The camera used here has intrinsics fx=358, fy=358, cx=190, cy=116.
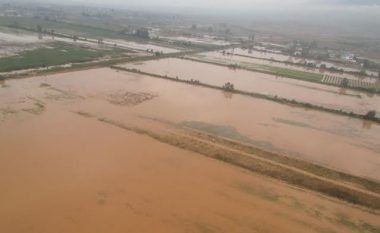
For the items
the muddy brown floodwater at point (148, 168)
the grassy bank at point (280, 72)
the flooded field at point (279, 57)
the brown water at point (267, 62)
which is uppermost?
the flooded field at point (279, 57)

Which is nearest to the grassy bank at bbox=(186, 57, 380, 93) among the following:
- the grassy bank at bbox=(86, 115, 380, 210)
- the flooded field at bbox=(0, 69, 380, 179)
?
the flooded field at bbox=(0, 69, 380, 179)

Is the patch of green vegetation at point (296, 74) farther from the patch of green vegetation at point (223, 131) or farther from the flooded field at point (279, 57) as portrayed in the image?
the patch of green vegetation at point (223, 131)

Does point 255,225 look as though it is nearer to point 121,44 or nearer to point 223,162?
point 223,162

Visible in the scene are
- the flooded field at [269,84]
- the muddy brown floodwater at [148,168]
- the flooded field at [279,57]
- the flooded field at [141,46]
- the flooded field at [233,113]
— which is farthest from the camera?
the flooded field at [141,46]

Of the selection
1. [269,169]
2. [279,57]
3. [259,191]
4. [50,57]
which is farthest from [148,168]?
[279,57]

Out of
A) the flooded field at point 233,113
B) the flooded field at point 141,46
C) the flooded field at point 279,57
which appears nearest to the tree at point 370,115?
the flooded field at point 233,113

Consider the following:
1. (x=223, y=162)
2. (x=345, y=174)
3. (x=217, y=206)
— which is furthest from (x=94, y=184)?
(x=345, y=174)
